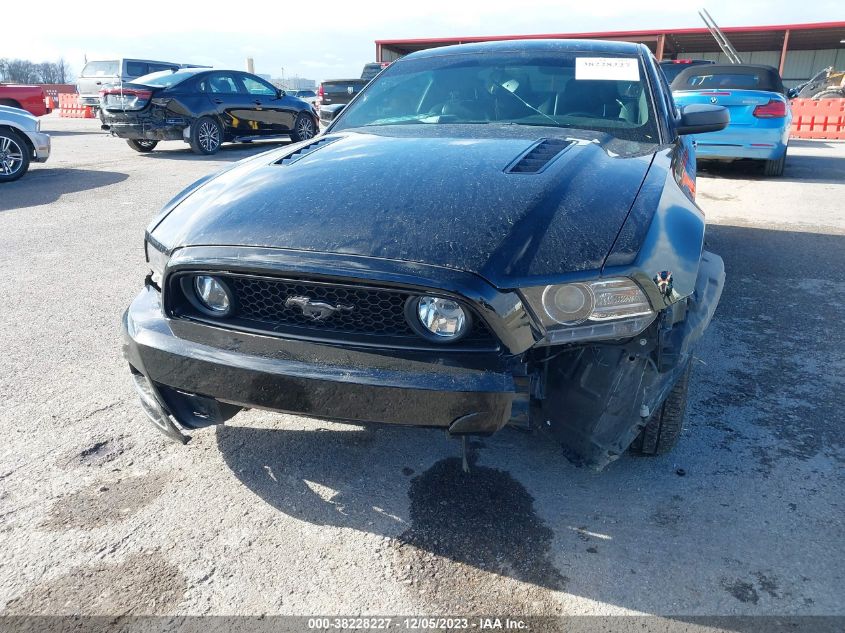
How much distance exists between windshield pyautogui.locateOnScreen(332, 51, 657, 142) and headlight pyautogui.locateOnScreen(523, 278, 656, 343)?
1.37 metres

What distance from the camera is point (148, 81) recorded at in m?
10.7

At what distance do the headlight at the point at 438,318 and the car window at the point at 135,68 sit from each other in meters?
17.8

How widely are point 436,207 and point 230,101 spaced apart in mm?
10451

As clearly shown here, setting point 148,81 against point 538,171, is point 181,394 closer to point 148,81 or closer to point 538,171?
point 538,171

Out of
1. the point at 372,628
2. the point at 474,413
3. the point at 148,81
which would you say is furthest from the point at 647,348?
the point at 148,81

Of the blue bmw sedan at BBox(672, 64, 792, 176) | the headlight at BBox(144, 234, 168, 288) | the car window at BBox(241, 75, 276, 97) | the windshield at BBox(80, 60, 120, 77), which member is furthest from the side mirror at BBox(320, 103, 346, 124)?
the windshield at BBox(80, 60, 120, 77)

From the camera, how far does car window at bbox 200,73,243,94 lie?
35.7 ft

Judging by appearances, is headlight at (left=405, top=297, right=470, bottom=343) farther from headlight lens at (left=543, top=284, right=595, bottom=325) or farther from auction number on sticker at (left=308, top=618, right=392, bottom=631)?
auction number on sticker at (left=308, top=618, right=392, bottom=631)

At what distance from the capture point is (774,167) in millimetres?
8750

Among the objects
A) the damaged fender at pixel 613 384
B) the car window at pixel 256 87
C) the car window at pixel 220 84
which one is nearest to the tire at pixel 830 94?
the car window at pixel 256 87

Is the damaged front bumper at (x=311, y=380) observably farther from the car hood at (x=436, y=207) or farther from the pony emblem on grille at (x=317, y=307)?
the car hood at (x=436, y=207)

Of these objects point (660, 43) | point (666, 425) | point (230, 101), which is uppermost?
point (660, 43)

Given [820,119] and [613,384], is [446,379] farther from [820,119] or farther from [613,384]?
[820,119]

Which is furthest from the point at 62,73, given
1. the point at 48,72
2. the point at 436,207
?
the point at 436,207
